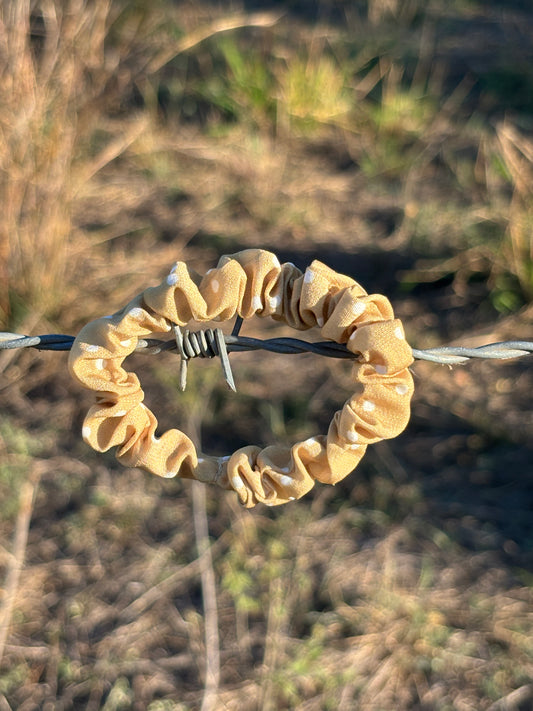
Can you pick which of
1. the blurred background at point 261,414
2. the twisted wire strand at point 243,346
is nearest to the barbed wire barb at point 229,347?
the twisted wire strand at point 243,346

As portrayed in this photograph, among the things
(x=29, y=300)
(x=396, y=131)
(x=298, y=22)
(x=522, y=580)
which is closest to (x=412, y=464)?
(x=522, y=580)

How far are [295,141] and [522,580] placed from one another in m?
2.92

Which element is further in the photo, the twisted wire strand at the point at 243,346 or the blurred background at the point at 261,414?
the blurred background at the point at 261,414

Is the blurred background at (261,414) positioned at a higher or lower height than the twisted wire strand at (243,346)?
lower

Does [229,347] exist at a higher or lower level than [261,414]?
higher

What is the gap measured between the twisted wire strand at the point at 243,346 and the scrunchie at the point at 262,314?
0.04 metres

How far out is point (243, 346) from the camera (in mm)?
1035

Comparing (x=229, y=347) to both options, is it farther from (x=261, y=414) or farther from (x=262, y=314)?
(x=261, y=414)

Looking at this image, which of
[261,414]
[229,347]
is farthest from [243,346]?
[261,414]

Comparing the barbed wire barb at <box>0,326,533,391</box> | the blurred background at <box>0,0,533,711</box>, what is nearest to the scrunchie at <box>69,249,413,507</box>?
the barbed wire barb at <box>0,326,533,391</box>

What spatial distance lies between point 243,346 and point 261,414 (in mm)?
1745

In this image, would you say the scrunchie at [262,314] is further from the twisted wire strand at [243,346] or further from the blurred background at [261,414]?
the blurred background at [261,414]

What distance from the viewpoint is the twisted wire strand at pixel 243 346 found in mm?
949

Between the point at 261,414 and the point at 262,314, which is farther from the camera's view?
the point at 261,414
